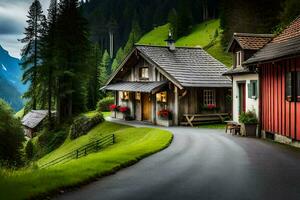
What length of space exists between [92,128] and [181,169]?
2459 centimetres

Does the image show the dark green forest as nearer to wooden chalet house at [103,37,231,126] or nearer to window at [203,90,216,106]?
wooden chalet house at [103,37,231,126]

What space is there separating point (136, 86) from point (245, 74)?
12.6 metres

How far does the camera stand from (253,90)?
81.6 feet

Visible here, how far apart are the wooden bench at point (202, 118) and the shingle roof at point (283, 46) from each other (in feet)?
34.9

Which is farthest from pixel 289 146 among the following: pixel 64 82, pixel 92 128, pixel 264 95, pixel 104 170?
pixel 64 82

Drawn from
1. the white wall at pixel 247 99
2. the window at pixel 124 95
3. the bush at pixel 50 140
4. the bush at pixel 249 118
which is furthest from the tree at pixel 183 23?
the bush at pixel 249 118

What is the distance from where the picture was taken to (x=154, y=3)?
168500mm

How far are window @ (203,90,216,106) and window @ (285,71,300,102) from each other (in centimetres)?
1435

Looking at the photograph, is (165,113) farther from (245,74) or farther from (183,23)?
(183,23)

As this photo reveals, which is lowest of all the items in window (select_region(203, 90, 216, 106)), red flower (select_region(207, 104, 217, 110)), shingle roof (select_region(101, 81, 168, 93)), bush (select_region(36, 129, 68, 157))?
bush (select_region(36, 129, 68, 157))

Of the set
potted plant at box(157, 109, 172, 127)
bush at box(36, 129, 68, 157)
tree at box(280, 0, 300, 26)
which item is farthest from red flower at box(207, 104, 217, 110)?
tree at box(280, 0, 300, 26)

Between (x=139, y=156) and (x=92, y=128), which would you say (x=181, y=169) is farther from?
(x=92, y=128)

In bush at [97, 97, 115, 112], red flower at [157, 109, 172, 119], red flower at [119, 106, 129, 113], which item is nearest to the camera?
red flower at [157, 109, 172, 119]

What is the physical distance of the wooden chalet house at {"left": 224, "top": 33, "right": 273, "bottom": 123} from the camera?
2478cm
